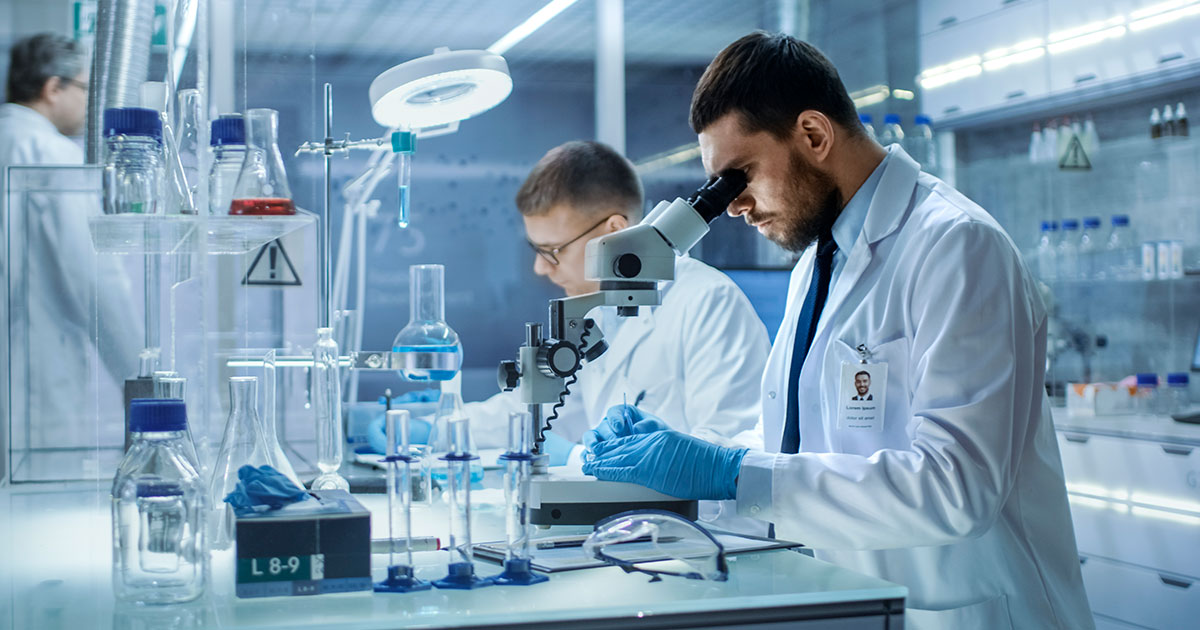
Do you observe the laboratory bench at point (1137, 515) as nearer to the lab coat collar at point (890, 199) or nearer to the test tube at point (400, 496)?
the lab coat collar at point (890, 199)

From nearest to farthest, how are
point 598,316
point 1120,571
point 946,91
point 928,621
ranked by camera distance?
point 928,621 → point 598,316 → point 1120,571 → point 946,91

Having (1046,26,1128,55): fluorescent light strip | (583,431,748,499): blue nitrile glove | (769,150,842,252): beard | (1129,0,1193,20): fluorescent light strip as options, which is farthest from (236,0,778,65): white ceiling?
(583,431,748,499): blue nitrile glove

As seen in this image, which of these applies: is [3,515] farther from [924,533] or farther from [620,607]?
[924,533]

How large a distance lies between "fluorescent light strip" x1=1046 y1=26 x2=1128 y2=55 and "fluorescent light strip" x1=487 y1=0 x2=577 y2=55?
1969 millimetres

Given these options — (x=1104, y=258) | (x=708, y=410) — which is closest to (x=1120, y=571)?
(x=1104, y=258)

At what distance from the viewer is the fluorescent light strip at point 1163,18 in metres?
3.24

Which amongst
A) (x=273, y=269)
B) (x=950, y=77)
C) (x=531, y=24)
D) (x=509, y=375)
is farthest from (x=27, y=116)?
(x=950, y=77)

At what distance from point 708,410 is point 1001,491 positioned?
1.04m

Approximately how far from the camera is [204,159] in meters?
1.32

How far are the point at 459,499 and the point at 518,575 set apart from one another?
106mm

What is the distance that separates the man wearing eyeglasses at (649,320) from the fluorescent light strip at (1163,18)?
6.19ft

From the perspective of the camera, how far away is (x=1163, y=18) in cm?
333

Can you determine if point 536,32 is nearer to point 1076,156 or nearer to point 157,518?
point 1076,156

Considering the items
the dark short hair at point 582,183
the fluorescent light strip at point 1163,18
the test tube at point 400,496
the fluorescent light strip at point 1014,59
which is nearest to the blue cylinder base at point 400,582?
the test tube at point 400,496
